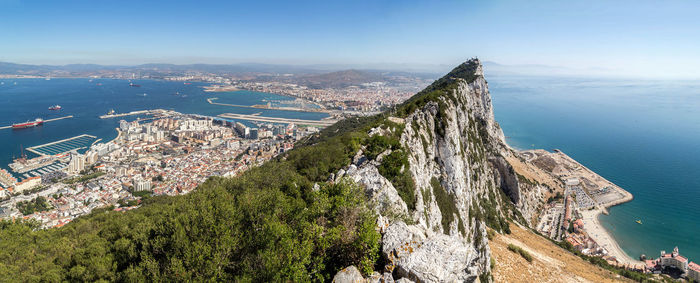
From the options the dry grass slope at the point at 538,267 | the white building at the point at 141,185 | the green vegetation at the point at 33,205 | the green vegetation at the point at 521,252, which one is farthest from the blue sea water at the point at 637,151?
the green vegetation at the point at 33,205

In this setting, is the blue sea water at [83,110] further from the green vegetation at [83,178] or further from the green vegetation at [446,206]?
the green vegetation at [446,206]

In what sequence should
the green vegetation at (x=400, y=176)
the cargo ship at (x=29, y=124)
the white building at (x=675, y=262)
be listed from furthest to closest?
1. the cargo ship at (x=29, y=124)
2. the white building at (x=675, y=262)
3. the green vegetation at (x=400, y=176)

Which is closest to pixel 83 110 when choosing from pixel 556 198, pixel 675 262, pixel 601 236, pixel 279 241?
pixel 279 241

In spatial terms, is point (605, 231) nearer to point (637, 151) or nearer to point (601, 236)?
point (601, 236)

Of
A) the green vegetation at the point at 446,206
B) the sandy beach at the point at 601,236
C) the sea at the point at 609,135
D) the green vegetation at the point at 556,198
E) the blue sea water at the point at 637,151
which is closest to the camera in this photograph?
the green vegetation at the point at 446,206

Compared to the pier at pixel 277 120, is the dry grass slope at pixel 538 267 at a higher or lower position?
lower

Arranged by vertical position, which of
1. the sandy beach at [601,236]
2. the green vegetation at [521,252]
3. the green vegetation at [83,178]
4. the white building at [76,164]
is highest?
the green vegetation at [521,252]
